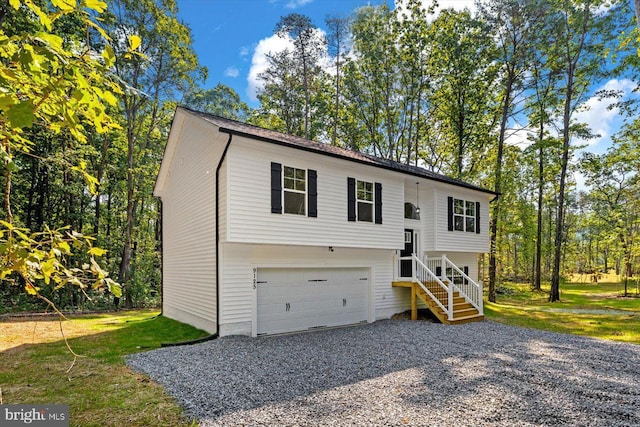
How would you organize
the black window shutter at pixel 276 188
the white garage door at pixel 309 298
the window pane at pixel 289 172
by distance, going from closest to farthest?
the black window shutter at pixel 276 188
the window pane at pixel 289 172
the white garage door at pixel 309 298

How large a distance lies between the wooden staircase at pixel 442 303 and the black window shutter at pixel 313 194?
4.75 metres

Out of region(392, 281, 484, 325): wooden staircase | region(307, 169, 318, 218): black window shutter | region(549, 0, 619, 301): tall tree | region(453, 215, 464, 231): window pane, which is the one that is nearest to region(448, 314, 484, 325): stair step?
region(392, 281, 484, 325): wooden staircase

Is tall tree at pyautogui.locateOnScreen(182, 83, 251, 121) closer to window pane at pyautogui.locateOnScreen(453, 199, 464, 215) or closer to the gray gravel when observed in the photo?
window pane at pyautogui.locateOnScreen(453, 199, 464, 215)

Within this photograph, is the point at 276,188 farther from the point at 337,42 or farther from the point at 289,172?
the point at 337,42

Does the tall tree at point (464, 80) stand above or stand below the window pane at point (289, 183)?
above

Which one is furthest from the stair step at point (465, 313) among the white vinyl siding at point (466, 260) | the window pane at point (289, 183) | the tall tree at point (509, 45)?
the tall tree at point (509, 45)

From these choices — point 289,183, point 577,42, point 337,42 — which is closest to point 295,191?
point 289,183

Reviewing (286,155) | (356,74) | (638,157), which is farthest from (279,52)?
(638,157)

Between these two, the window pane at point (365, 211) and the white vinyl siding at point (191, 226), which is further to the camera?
the window pane at point (365, 211)

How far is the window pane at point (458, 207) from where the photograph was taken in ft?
48.3

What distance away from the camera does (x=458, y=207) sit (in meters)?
15.0

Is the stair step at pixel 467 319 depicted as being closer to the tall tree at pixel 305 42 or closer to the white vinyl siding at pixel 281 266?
the white vinyl siding at pixel 281 266

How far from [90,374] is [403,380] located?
5.69 meters
